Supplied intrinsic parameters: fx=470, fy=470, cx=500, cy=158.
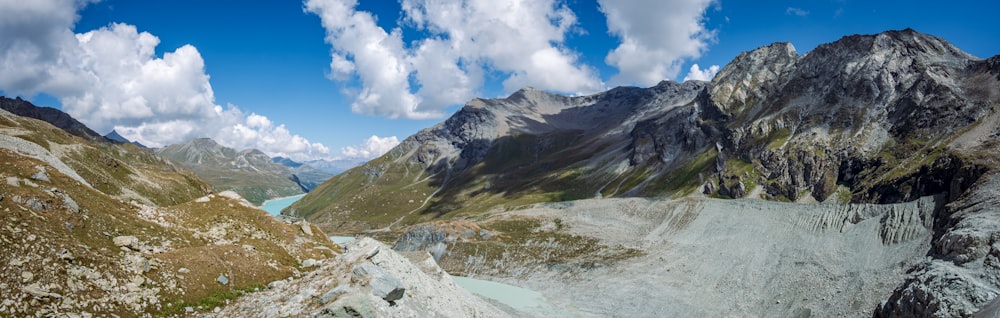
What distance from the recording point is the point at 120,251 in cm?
2594

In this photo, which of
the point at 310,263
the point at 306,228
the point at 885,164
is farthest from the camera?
the point at 885,164

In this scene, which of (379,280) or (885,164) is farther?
(885,164)

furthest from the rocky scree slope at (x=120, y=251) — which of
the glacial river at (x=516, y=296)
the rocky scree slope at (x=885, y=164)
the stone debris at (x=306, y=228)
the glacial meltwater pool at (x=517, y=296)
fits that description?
the rocky scree slope at (x=885, y=164)

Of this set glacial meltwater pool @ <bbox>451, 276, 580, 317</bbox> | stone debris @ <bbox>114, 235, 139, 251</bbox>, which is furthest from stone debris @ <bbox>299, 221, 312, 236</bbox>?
glacial meltwater pool @ <bbox>451, 276, 580, 317</bbox>

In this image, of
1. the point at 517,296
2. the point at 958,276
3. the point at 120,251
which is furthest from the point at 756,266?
the point at 120,251

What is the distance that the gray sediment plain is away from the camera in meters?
54.3

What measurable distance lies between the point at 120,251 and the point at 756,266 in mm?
71437

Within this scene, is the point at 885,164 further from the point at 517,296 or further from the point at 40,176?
the point at 40,176

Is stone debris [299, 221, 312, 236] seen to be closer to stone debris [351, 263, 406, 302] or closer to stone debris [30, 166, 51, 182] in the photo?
stone debris [30, 166, 51, 182]

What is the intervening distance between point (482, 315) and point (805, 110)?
640ft

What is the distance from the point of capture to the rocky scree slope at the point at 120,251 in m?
21.0

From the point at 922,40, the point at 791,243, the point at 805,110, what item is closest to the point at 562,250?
the point at 791,243

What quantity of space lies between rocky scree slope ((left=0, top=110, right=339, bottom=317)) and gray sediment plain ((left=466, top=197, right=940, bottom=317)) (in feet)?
143

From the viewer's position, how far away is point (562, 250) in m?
90.9
